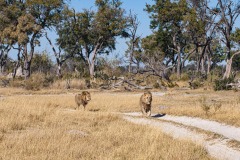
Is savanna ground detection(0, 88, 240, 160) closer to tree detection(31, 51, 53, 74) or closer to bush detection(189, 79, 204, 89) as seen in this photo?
bush detection(189, 79, 204, 89)

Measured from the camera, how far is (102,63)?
6109 cm

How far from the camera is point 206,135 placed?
12.7m

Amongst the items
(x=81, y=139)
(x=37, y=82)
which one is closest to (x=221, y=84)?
(x=37, y=82)

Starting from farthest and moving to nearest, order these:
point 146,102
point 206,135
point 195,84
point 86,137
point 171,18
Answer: point 171,18, point 195,84, point 146,102, point 206,135, point 86,137

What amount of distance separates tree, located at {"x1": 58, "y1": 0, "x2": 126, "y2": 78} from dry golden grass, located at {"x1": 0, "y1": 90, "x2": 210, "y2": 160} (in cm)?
3246

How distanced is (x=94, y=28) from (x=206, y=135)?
3865 cm

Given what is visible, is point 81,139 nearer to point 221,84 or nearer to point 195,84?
point 221,84

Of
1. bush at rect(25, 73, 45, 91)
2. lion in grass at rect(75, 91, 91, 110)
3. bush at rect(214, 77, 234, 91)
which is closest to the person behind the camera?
lion in grass at rect(75, 91, 91, 110)

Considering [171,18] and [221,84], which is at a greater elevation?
[171,18]

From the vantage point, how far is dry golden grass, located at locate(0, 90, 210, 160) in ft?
33.1

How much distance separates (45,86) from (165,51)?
71.7 feet

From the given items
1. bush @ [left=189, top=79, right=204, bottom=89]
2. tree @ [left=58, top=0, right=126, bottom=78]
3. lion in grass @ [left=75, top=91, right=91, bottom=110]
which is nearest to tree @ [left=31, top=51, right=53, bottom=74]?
tree @ [left=58, top=0, right=126, bottom=78]

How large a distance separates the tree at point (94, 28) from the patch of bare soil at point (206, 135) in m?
32.3

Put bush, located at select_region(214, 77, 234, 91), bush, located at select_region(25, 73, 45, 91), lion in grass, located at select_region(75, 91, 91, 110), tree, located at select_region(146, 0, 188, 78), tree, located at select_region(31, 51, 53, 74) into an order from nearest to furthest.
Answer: lion in grass, located at select_region(75, 91, 91, 110)
bush, located at select_region(214, 77, 234, 91)
bush, located at select_region(25, 73, 45, 91)
tree, located at select_region(146, 0, 188, 78)
tree, located at select_region(31, 51, 53, 74)
